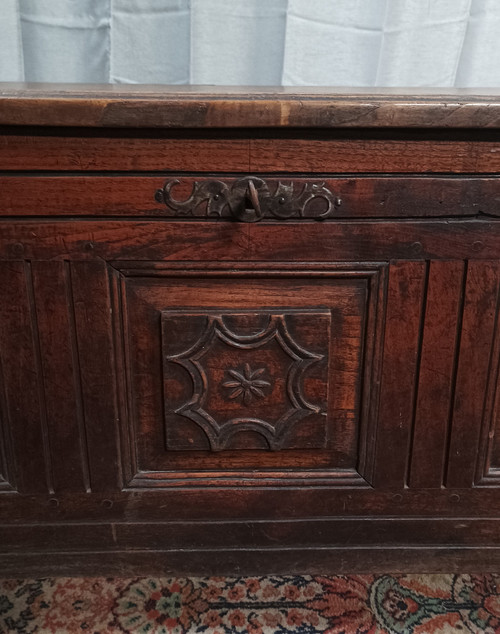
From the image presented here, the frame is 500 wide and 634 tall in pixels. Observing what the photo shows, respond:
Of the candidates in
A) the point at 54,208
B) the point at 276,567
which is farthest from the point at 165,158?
the point at 276,567

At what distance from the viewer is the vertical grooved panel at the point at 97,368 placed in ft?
3.04

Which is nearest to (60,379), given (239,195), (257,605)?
(239,195)

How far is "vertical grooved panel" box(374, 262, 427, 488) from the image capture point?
934 mm

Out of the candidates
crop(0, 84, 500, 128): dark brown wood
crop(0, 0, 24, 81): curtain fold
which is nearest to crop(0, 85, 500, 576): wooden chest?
crop(0, 84, 500, 128): dark brown wood

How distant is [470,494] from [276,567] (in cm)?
34

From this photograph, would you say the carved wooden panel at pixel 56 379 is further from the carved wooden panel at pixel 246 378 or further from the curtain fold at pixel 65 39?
the curtain fold at pixel 65 39

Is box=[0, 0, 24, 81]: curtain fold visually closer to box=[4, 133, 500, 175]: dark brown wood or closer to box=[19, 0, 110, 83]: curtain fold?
box=[19, 0, 110, 83]: curtain fold

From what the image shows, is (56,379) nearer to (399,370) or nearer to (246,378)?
(246,378)

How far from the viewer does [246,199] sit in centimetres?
89

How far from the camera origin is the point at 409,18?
51.1 inches

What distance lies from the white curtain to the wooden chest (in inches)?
14.9

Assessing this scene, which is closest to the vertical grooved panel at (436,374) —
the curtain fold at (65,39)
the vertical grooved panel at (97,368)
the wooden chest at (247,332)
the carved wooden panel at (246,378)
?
the wooden chest at (247,332)

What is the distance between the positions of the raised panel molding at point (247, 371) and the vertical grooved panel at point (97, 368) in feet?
0.06

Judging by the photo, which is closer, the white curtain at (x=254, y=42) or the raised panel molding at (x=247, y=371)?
the raised panel molding at (x=247, y=371)
